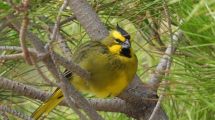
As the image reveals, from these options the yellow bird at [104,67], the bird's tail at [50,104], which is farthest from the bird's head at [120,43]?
the bird's tail at [50,104]

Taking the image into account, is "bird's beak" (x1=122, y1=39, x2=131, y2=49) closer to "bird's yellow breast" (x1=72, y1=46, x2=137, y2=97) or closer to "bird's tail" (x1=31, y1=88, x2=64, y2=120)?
"bird's yellow breast" (x1=72, y1=46, x2=137, y2=97)

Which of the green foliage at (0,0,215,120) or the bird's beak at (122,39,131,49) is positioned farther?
the bird's beak at (122,39,131,49)

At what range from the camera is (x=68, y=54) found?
1311 millimetres

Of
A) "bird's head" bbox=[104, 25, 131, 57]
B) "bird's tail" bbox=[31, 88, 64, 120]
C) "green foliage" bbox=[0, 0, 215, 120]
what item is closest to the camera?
"green foliage" bbox=[0, 0, 215, 120]

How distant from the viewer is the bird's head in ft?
4.59

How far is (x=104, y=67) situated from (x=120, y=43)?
0.27 feet

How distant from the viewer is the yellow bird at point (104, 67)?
1330 mm

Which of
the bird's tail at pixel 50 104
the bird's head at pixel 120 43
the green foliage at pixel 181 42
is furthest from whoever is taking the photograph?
the bird's head at pixel 120 43

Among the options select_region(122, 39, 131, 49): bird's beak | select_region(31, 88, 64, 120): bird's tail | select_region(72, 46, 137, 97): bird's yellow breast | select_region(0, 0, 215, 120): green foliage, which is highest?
select_region(0, 0, 215, 120): green foliage

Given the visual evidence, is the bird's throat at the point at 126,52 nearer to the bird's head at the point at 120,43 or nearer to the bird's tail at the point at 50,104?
the bird's head at the point at 120,43

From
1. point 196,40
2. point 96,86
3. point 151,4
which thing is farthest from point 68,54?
point 196,40

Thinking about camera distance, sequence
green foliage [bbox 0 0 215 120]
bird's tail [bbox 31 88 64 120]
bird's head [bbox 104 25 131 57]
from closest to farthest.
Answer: green foliage [bbox 0 0 215 120], bird's tail [bbox 31 88 64 120], bird's head [bbox 104 25 131 57]

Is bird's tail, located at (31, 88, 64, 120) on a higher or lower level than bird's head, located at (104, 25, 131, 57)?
lower

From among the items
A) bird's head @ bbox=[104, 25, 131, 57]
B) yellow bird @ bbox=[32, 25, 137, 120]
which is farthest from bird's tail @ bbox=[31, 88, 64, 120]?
bird's head @ bbox=[104, 25, 131, 57]
